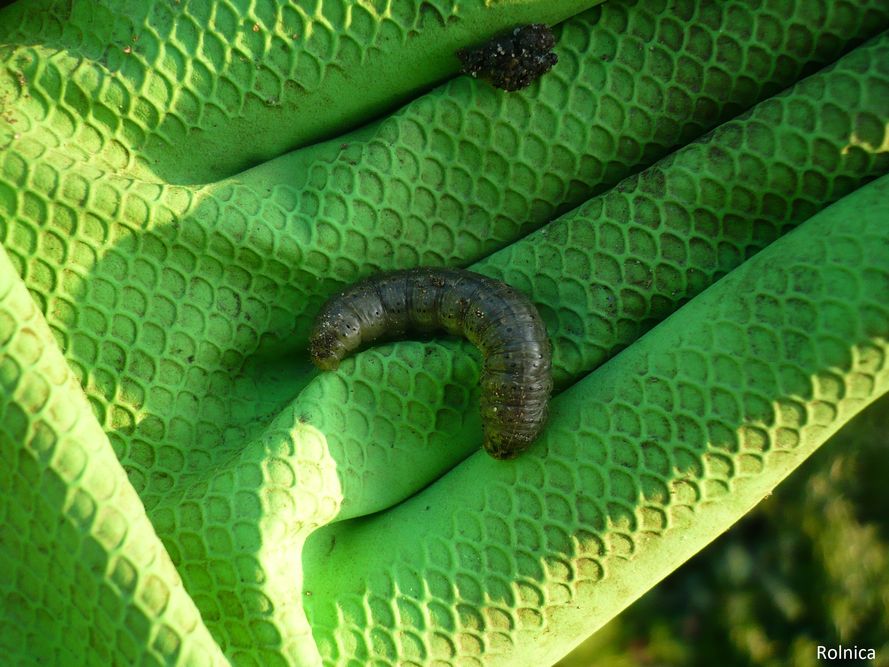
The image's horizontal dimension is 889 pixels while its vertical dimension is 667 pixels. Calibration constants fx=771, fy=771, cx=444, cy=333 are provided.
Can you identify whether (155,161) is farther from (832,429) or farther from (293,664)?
(832,429)

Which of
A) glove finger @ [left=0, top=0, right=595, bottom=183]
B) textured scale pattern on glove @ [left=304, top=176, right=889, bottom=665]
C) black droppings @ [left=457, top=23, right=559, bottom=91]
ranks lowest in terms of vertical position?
textured scale pattern on glove @ [left=304, top=176, right=889, bottom=665]

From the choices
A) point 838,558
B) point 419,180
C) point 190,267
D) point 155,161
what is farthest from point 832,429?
point 155,161

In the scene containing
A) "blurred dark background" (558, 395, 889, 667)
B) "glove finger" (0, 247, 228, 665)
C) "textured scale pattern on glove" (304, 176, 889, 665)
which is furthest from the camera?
"blurred dark background" (558, 395, 889, 667)

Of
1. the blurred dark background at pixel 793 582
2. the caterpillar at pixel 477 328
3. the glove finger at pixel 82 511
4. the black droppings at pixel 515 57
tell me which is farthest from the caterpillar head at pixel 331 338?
the blurred dark background at pixel 793 582

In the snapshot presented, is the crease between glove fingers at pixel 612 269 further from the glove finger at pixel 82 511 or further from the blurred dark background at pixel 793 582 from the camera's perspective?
the blurred dark background at pixel 793 582

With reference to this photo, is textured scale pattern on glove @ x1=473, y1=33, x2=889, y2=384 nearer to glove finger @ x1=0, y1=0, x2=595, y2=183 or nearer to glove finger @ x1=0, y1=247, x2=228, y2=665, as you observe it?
glove finger @ x1=0, y1=0, x2=595, y2=183

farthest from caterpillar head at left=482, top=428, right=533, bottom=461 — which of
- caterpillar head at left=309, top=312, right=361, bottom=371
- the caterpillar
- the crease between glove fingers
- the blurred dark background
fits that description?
the blurred dark background

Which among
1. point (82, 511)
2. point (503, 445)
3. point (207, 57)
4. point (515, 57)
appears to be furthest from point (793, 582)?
point (207, 57)
